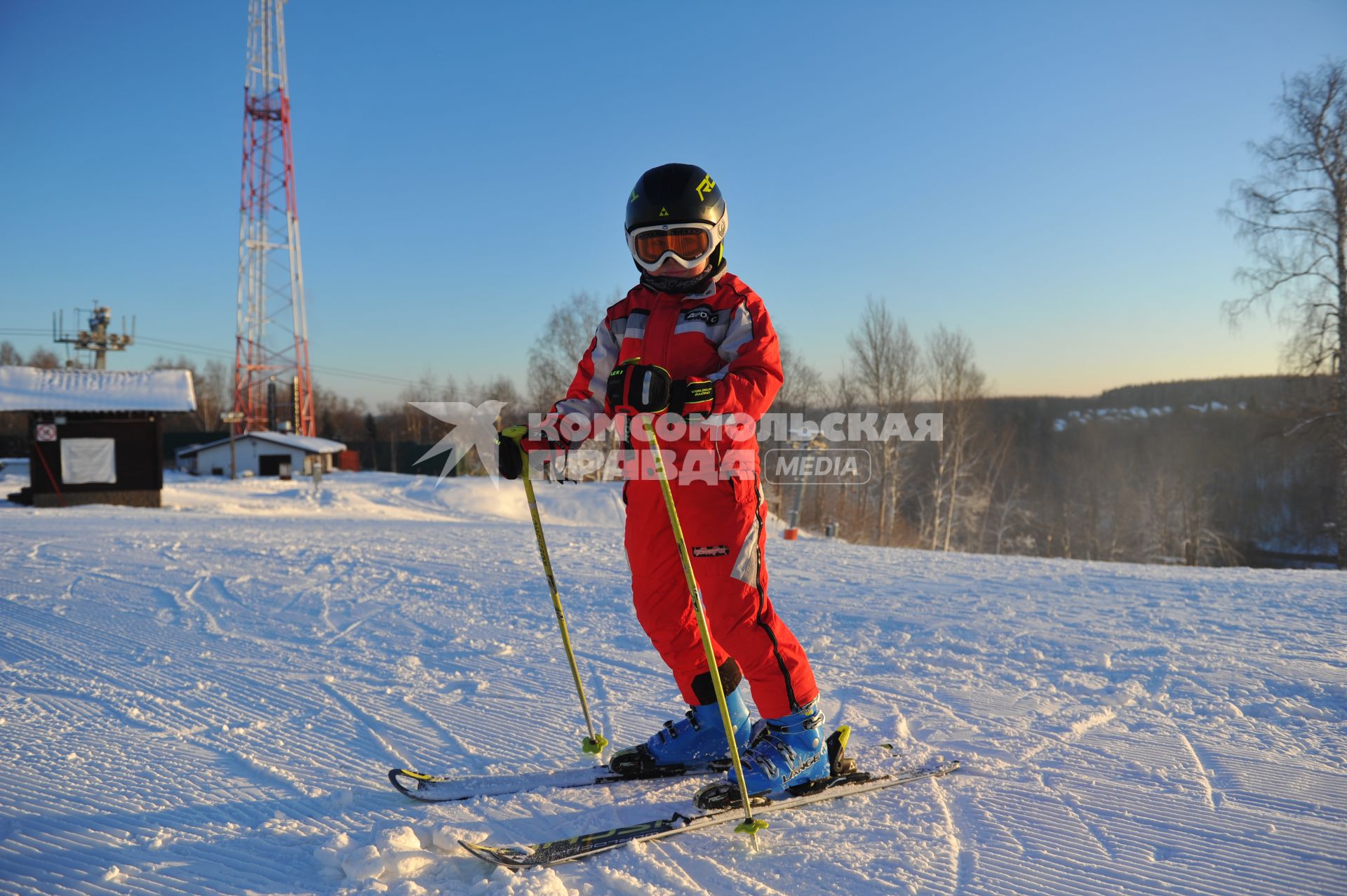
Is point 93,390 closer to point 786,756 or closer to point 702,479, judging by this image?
point 702,479

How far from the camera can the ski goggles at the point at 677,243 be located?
2.34m

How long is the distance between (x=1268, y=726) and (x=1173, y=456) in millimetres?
45525

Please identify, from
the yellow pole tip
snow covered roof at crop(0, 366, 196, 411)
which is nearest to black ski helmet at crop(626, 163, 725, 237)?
the yellow pole tip

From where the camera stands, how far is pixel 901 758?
256 cm

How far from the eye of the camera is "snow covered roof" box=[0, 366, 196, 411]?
14914 mm

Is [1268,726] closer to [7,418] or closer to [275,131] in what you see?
[275,131]

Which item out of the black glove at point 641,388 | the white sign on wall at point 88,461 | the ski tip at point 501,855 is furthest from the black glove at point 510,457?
the white sign on wall at point 88,461

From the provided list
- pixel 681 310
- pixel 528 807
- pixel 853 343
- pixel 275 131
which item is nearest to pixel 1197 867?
pixel 528 807

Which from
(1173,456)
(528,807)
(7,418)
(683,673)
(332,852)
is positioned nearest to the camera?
(332,852)

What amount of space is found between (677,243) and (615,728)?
191cm

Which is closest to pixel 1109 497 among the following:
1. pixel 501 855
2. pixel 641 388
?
pixel 641 388

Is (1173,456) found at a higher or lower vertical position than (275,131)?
lower

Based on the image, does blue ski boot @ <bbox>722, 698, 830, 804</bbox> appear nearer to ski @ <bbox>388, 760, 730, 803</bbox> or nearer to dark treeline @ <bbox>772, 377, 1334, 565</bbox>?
ski @ <bbox>388, 760, 730, 803</bbox>

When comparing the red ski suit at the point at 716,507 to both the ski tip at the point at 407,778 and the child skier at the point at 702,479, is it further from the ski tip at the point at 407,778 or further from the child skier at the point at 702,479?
the ski tip at the point at 407,778
